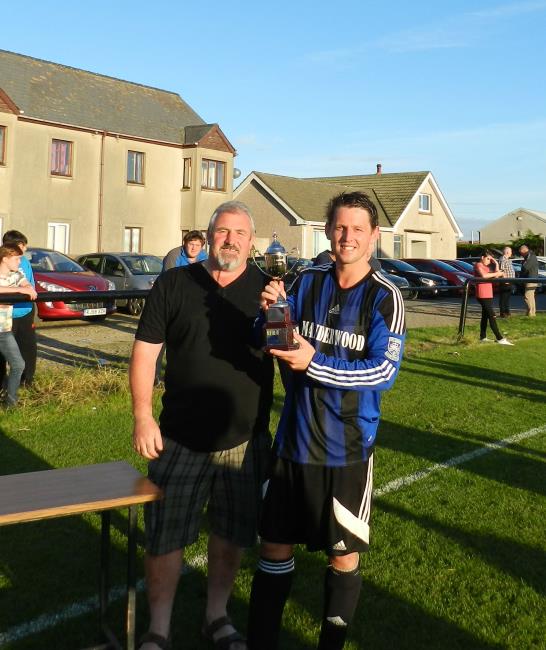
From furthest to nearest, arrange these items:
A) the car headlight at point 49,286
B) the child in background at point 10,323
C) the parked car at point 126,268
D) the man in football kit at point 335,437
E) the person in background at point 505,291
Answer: the parked car at point 126,268 → the person in background at point 505,291 → the car headlight at point 49,286 → the child in background at point 10,323 → the man in football kit at point 335,437

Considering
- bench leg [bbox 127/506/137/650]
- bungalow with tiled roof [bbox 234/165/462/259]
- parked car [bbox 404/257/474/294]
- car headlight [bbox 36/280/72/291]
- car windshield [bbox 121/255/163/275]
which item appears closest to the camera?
bench leg [bbox 127/506/137/650]

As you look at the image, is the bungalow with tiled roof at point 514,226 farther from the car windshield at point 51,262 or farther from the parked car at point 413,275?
the car windshield at point 51,262

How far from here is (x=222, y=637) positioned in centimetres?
356

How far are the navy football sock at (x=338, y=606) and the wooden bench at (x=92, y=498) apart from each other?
0.83 meters

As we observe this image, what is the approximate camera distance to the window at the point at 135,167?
34.8 m

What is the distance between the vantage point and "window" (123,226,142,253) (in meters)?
34.8

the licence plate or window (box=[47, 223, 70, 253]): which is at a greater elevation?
window (box=[47, 223, 70, 253])

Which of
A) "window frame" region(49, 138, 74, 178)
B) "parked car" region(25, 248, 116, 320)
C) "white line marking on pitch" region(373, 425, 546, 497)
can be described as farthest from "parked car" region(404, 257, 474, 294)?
"white line marking on pitch" region(373, 425, 546, 497)

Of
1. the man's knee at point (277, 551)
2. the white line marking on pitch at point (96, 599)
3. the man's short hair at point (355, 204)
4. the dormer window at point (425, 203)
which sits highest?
the dormer window at point (425, 203)

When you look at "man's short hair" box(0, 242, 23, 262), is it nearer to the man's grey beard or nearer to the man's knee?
the man's grey beard

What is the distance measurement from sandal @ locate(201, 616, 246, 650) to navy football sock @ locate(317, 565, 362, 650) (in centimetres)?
48

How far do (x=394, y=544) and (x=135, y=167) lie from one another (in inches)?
1260

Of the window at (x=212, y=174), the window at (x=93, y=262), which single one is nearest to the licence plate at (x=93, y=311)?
the window at (x=93, y=262)

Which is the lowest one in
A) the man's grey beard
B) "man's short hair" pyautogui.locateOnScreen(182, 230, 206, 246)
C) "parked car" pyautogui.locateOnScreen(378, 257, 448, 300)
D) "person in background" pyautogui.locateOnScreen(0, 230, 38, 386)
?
"person in background" pyautogui.locateOnScreen(0, 230, 38, 386)
